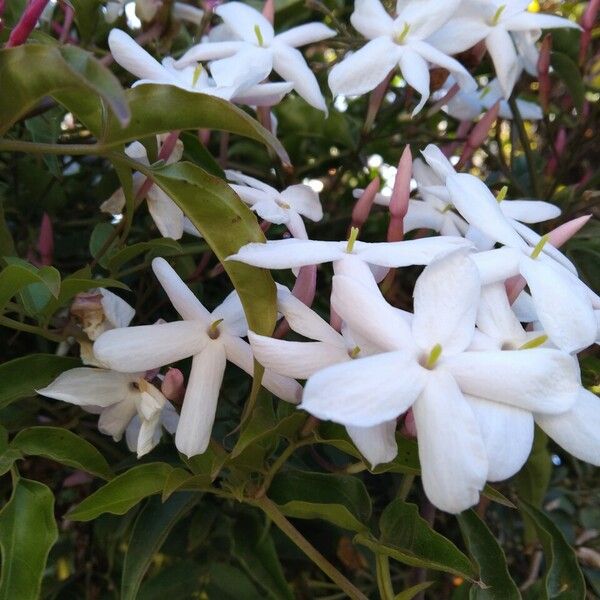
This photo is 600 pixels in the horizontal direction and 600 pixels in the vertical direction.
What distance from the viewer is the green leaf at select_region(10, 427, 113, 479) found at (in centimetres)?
43

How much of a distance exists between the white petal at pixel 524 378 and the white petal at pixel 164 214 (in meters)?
0.22

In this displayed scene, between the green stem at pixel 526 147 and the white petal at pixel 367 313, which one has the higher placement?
the white petal at pixel 367 313

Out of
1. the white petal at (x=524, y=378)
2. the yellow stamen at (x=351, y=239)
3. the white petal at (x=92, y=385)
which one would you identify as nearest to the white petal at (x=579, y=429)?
the white petal at (x=524, y=378)

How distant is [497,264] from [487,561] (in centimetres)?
20

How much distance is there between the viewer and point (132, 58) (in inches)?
18.3

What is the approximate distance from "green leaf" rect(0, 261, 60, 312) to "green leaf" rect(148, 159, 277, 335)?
3.0 inches

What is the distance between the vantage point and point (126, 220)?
48cm

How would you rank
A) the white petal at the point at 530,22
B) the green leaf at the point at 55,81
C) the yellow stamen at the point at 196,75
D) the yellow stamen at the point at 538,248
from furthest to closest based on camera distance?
the white petal at the point at 530,22 → the yellow stamen at the point at 196,75 → the yellow stamen at the point at 538,248 → the green leaf at the point at 55,81

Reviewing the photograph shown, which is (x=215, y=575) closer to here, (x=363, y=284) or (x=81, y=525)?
(x=81, y=525)

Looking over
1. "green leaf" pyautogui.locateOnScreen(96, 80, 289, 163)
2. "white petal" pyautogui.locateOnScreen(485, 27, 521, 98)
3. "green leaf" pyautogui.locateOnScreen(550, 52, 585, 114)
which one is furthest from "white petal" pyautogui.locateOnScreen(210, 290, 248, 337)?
"green leaf" pyautogui.locateOnScreen(550, 52, 585, 114)

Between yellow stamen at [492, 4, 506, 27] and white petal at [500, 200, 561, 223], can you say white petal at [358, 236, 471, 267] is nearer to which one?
white petal at [500, 200, 561, 223]

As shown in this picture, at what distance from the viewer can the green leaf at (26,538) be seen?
0.39m

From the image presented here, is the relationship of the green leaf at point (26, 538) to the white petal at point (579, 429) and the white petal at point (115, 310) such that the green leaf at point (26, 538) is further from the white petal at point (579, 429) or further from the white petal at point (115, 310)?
the white petal at point (579, 429)

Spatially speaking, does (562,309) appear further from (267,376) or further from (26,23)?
(26,23)
